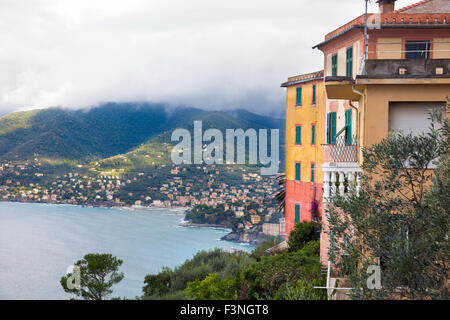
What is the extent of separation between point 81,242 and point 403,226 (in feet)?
281

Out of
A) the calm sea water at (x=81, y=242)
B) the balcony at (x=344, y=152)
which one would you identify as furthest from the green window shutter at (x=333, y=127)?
the calm sea water at (x=81, y=242)

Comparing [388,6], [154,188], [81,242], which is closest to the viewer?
[388,6]

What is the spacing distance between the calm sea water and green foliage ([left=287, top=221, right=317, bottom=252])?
28.9m

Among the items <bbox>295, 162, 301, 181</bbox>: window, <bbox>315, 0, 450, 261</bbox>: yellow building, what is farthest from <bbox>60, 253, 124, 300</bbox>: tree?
<bbox>315, 0, 450, 261</bbox>: yellow building

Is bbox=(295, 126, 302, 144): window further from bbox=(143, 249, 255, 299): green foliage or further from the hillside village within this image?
the hillside village

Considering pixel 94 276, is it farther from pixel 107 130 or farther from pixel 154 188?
pixel 107 130

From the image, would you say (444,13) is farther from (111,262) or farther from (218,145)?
(218,145)

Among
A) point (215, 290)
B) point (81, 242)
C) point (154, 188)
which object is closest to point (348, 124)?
point (215, 290)

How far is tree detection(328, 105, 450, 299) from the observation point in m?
6.69

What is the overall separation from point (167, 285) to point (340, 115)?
15.4 m

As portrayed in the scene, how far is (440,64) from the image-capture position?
1062 cm

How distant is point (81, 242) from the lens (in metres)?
87.4

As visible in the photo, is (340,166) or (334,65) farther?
(334,65)
